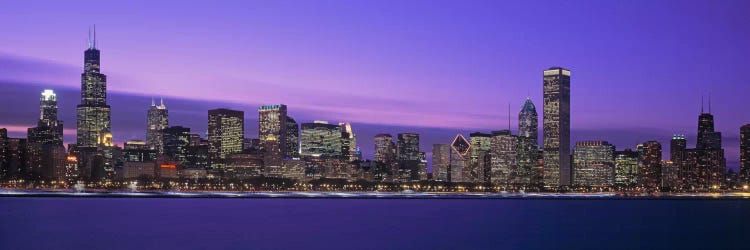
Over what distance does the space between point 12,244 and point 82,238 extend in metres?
8.46

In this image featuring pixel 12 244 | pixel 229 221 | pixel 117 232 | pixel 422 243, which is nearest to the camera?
pixel 12 244

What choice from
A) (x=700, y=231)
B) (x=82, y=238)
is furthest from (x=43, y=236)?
(x=700, y=231)

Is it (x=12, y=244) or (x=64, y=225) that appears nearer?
(x=12, y=244)

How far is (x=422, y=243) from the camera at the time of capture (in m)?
78.8

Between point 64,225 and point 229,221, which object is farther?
point 229,221

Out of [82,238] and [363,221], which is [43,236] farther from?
[363,221]

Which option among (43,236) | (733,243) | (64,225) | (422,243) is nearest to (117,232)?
(43,236)

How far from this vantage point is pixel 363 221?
114 meters

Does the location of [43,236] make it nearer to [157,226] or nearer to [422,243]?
[157,226]

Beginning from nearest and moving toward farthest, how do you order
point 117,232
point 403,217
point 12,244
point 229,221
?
1. point 12,244
2. point 117,232
3. point 229,221
4. point 403,217

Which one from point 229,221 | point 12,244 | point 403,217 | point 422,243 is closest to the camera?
point 12,244

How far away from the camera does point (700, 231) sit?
100812 mm

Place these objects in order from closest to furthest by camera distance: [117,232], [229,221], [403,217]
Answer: [117,232] < [229,221] < [403,217]

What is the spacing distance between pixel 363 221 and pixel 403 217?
11.5 metres
